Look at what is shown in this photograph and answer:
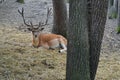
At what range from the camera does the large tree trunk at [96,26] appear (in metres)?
6.62

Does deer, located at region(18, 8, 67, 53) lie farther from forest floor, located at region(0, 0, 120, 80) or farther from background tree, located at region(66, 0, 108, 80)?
background tree, located at region(66, 0, 108, 80)

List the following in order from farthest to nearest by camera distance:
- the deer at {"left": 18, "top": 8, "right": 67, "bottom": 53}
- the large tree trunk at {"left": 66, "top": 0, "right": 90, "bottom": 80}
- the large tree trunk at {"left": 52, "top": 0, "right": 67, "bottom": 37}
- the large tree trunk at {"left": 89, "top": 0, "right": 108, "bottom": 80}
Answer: the large tree trunk at {"left": 52, "top": 0, "right": 67, "bottom": 37} < the deer at {"left": 18, "top": 8, "right": 67, "bottom": 53} < the large tree trunk at {"left": 89, "top": 0, "right": 108, "bottom": 80} < the large tree trunk at {"left": 66, "top": 0, "right": 90, "bottom": 80}

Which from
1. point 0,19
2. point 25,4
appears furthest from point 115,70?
point 25,4

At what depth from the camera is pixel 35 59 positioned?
961cm

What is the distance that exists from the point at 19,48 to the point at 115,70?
3.09 meters

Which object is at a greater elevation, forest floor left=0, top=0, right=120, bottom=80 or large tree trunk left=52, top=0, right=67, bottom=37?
large tree trunk left=52, top=0, right=67, bottom=37

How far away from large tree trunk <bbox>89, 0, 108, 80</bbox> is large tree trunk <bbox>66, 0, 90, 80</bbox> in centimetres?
23

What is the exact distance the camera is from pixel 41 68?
28.7ft

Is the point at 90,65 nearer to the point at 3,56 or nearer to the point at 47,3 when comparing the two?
the point at 3,56

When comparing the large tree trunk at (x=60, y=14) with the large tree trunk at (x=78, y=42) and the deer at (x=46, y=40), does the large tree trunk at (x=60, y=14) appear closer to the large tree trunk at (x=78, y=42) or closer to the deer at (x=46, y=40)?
the deer at (x=46, y=40)

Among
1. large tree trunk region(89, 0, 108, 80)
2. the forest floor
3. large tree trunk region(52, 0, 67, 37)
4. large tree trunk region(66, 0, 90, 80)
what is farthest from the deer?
large tree trunk region(66, 0, 90, 80)

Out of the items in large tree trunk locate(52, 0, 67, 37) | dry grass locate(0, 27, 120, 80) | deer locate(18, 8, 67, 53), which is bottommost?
dry grass locate(0, 27, 120, 80)

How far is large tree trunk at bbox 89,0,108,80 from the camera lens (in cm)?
662

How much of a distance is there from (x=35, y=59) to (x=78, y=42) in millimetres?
3353
